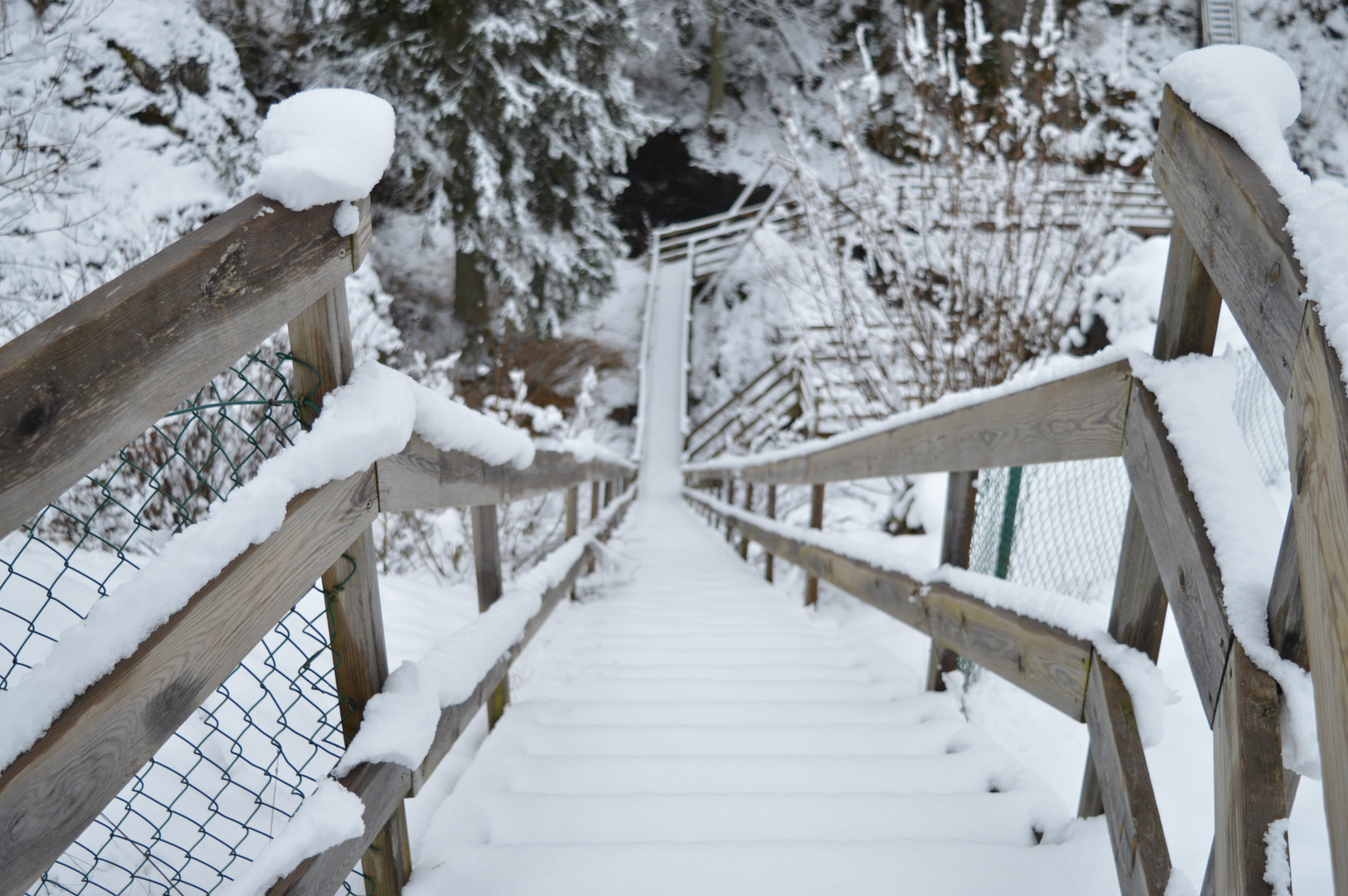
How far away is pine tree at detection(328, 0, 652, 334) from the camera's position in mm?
8648

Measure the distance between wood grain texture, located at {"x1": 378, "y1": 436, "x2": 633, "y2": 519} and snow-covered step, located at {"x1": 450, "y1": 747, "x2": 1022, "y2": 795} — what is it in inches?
26.1

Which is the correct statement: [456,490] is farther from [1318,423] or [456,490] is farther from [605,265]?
[605,265]

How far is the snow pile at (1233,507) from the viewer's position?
78cm

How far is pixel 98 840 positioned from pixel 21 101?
3908 mm

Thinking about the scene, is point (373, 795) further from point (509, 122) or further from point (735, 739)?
point (509, 122)

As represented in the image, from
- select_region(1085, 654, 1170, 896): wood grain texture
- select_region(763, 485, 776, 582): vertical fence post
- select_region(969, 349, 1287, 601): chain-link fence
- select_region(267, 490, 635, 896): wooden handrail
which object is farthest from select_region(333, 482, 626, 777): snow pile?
select_region(763, 485, 776, 582): vertical fence post

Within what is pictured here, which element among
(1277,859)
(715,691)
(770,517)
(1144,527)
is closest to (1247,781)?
(1277,859)

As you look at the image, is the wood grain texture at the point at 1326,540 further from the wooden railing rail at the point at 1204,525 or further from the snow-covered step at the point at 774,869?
the snow-covered step at the point at 774,869

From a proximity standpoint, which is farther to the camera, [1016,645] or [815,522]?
[815,522]

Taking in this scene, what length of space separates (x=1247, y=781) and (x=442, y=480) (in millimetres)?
1312

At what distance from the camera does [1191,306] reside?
3.77 feet

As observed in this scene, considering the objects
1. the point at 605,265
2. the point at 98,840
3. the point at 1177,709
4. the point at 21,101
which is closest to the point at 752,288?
the point at 605,265

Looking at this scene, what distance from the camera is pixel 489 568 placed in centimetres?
209

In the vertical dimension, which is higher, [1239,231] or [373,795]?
[1239,231]
